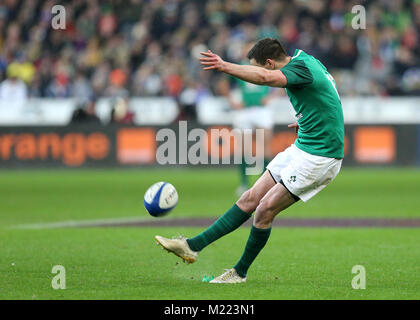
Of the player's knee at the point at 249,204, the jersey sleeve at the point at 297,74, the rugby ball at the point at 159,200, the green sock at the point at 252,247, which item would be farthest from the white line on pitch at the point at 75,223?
the jersey sleeve at the point at 297,74

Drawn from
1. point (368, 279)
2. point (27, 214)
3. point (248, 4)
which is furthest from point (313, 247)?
point (248, 4)

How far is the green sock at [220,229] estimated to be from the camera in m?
7.59

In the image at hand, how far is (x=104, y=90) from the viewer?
24172mm

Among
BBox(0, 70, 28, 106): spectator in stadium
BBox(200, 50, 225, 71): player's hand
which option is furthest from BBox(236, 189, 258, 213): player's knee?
BBox(0, 70, 28, 106): spectator in stadium

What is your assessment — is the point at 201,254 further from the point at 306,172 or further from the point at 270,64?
the point at 270,64

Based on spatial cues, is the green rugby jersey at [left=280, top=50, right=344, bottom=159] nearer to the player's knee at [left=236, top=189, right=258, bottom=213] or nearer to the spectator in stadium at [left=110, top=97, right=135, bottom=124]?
the player's knee at [left=236, top=189, right=258, bottom=213]

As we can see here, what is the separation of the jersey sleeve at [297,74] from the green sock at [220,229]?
133cm

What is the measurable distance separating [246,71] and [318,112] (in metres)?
0.90

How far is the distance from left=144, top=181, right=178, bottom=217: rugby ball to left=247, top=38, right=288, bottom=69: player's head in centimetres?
151

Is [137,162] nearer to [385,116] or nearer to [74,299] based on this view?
[385,116]

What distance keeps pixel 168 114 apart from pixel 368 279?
16.0 m

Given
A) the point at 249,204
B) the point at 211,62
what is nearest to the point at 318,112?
the point at 249,204

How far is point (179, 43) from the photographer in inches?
984

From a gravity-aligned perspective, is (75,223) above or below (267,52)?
below
